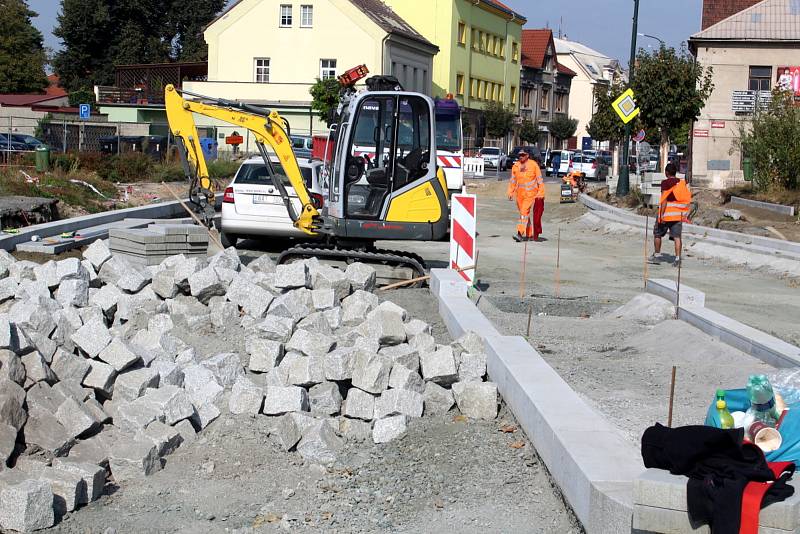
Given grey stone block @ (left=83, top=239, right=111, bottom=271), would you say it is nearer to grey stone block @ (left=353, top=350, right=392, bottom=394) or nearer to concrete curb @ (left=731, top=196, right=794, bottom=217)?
grey stone block @ (left=353, top=350, right=392, bottom=394)

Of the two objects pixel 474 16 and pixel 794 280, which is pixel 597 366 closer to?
pixel 794 280

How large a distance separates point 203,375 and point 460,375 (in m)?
1.90

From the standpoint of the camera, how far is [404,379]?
7.48 metres

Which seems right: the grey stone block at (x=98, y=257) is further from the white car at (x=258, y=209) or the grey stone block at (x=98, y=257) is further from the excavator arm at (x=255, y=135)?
the white car at (x=258, y=209)

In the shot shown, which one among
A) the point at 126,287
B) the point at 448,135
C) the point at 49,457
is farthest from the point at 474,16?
the point at 49,457

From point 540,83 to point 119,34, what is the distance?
122 feet

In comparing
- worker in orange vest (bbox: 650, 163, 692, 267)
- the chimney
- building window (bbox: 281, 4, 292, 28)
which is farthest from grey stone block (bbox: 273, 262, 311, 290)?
building window (bbox: 281, 4, 292, 28)

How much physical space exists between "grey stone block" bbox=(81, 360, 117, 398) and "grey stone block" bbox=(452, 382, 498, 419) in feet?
8.35

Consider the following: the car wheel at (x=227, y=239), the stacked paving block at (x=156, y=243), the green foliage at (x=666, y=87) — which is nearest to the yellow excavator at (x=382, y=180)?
the stacked paving block at (x=156, y=243)

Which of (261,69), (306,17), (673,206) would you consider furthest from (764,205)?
(261,69)

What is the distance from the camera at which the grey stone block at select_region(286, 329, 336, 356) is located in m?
8.16

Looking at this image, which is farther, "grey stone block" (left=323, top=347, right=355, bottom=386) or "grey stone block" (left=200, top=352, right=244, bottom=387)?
"grey stone block" (left=200, top=352, right=244, bottom=387)

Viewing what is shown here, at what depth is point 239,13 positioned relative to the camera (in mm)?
61031

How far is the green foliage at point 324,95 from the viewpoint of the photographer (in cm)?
5153
